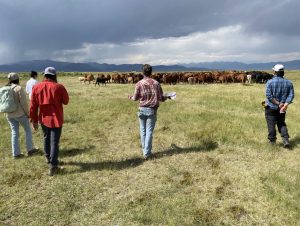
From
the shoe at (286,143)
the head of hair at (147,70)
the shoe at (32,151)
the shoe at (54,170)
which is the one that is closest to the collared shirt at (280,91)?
the shoe at (286,143)

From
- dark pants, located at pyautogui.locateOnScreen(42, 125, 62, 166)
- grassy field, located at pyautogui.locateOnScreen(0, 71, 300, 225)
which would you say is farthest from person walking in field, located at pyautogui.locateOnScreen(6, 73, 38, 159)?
dark pants, located at pyautogui.locateOnScreen(42, 125, 62, 166)

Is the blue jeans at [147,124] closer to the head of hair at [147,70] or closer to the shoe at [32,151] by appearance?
the head of hair at [147,70]

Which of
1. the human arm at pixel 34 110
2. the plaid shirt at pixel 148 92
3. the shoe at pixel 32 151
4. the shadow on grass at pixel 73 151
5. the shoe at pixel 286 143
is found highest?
the plaid shirt at pixel 148 92

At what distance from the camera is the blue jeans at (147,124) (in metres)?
8.14

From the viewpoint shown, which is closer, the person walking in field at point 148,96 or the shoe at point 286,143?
the person walking in field at point 148,96

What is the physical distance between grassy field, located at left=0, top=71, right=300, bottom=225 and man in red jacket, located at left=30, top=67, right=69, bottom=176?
0.75 m

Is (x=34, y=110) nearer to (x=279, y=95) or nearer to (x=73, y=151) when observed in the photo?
(x=73, y=151)

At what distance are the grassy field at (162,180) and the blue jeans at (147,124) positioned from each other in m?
0.38

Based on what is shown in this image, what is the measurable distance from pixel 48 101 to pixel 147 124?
7.76 feet

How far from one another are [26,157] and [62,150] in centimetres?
102

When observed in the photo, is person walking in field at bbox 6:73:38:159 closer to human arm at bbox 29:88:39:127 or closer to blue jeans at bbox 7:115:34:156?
blue jeans at bbox 7:115:34:156

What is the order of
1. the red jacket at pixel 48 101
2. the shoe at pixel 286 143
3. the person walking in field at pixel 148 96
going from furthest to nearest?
the shoe at pixel 286 143
the person walking in field at pixel 148 96
the red jacket at pixel 48 101

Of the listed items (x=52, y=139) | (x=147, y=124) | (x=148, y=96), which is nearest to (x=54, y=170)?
(x=52, y=139)

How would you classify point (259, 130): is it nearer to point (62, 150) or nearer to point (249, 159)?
point (249, 159)
